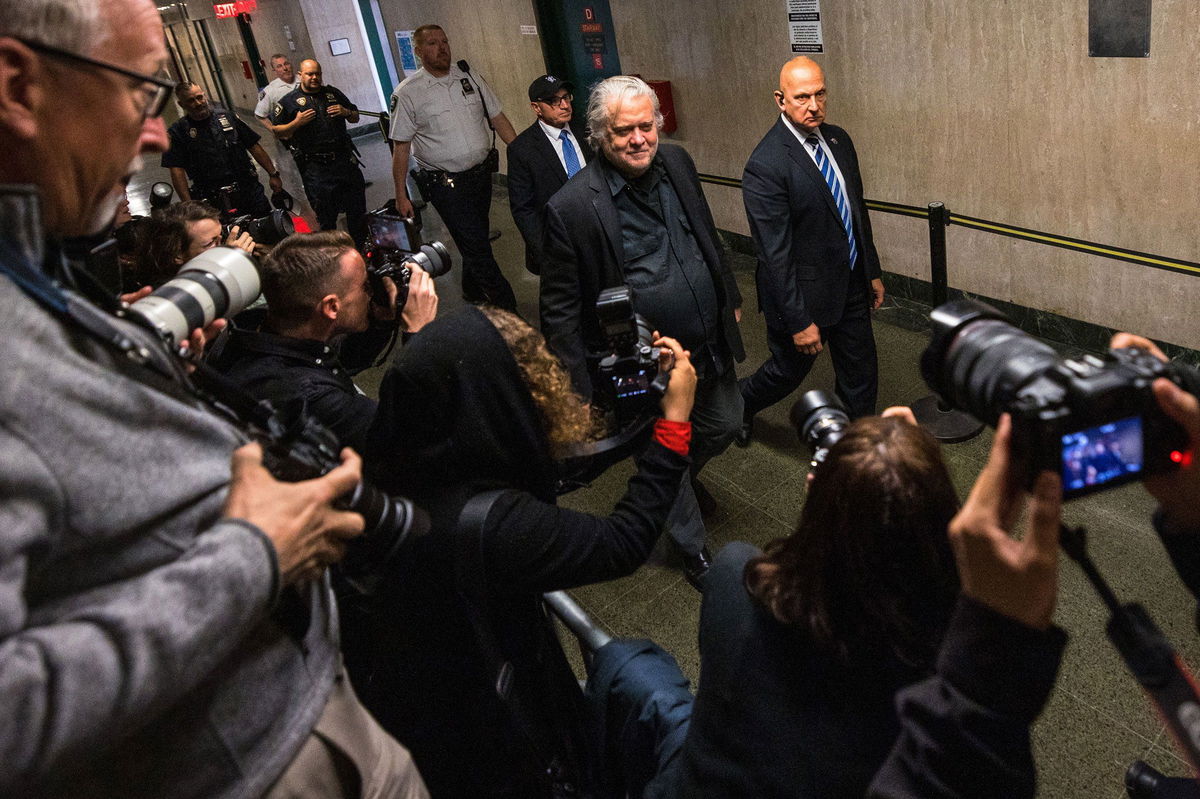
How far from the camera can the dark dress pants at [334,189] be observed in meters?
6.93

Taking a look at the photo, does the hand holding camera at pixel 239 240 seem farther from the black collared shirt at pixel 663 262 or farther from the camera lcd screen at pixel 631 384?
the camera lcd screen at pixel 631 384

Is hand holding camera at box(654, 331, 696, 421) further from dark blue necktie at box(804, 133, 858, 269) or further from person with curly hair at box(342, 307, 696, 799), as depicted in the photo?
dark blue necktie at box(804, 133, 858, 269)

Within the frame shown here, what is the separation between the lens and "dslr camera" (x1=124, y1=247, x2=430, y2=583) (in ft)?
3.80

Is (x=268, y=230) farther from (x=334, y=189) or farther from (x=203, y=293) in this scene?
(x=334, y=189)

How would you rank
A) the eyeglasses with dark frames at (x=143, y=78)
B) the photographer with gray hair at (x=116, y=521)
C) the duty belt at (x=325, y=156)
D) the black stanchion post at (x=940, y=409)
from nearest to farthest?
the photographer with gray hair at (x=116, y=521)
the eyeglasses with dark frames at (x=143, y=78)
the black stanchion post at (x=940, y=409)
the duty belt at (x=325, y=156)

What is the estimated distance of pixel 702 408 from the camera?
3240mm

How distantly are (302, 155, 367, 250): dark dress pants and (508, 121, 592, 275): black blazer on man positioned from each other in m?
2.44

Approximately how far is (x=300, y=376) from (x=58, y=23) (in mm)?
1338

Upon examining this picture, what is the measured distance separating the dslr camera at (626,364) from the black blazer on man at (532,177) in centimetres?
261

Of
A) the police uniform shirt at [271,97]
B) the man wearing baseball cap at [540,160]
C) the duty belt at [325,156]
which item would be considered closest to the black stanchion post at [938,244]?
the man wearing baseball cap at [540,160]

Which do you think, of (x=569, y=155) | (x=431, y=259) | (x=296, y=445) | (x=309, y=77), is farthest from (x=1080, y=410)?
(x=309, y=77)

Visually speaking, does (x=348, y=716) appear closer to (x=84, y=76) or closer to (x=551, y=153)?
(x=84, y=76)

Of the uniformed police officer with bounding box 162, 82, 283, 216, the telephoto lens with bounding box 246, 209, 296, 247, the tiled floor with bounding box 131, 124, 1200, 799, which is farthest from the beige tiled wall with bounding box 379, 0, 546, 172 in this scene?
the telephoto lens with bounding box 246, 209, 296, 247

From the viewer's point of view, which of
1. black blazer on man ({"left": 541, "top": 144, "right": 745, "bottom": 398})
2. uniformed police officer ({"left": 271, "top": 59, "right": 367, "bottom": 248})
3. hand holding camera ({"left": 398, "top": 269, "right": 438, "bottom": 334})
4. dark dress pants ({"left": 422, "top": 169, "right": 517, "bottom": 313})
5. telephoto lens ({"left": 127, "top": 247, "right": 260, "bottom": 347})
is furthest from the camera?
uniformed police officer ({"left": 271, "top": 59, "right": 367, "bottom": 248})
